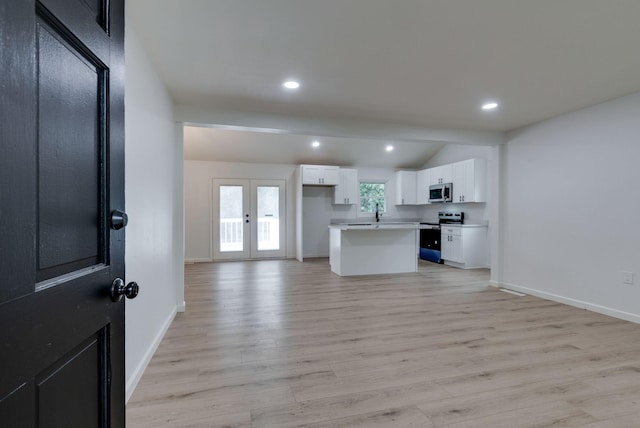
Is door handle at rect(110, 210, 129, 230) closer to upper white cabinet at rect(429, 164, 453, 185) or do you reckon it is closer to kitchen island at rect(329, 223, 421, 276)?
kitchen island at rect(329, 223, 421, 276)

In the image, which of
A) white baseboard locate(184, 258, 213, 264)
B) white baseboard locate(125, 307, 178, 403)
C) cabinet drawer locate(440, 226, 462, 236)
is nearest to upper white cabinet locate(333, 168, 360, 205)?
cabinet drawer locate(440, 226, 462, 236)

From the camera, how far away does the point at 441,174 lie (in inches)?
279

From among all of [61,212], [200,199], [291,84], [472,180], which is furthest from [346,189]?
[61,212]

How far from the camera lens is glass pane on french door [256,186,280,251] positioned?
7.52 meters

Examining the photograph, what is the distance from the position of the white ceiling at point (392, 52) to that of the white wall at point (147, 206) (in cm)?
25

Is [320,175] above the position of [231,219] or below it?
above

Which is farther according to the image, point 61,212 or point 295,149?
point 295,149

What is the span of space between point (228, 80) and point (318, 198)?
5093mm

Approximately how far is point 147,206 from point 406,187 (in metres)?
6.64

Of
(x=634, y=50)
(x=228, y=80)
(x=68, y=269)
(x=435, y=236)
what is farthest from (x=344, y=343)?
(x=435, y=236)

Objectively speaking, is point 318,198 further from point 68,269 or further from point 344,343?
point 68,269

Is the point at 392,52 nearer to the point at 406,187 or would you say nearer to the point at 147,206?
the point at 147,206

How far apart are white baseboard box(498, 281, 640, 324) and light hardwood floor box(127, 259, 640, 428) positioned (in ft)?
0.41

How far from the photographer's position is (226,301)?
3.97 m
